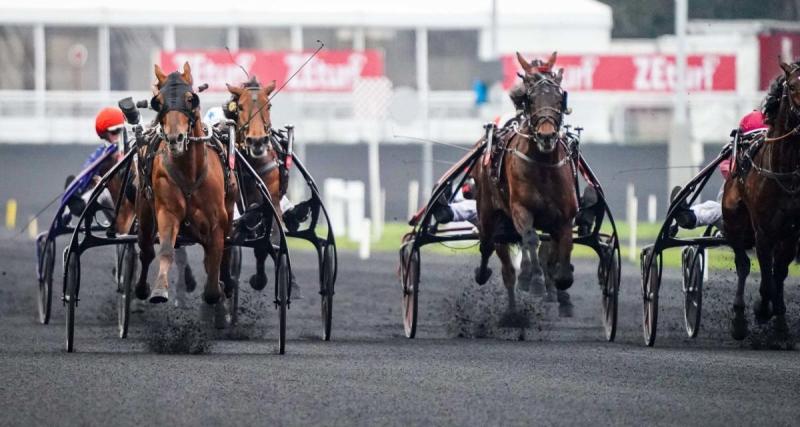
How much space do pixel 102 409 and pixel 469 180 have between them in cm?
672

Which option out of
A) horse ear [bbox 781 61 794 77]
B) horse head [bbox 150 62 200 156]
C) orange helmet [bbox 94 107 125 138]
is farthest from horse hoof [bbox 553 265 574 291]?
orange helmet [bbox 94 107 125 138]

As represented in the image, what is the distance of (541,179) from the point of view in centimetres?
1373

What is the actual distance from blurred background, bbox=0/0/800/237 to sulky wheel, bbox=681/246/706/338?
17689 mm

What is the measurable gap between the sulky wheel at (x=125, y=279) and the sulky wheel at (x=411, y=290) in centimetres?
194

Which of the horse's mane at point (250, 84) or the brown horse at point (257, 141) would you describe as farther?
the horse's mane at point (250, 84)

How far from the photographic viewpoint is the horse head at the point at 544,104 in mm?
13344

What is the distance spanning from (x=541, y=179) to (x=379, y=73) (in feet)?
73.5

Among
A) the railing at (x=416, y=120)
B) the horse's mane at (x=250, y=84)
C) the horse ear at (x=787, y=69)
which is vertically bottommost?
the horse ear at (x=787, y=69)

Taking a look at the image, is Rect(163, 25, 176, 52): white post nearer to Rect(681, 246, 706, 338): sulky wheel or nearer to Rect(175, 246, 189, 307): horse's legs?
Rect(175, 246, 189, 307): horse's legs

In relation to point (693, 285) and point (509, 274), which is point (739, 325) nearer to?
point (693, 285)

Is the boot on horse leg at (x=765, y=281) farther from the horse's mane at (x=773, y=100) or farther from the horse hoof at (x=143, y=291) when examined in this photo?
the horse hoof at (x=143, y=291)

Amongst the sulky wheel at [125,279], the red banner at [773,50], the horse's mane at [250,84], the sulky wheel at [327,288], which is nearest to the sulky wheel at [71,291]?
the sulky wheel at [125,279]

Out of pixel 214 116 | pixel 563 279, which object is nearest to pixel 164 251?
pixel 563 279

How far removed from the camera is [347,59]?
36250mm
